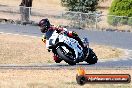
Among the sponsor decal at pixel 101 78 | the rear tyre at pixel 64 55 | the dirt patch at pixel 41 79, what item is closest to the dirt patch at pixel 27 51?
the dirt patch at pixel 41 79

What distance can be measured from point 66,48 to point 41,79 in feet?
19.5

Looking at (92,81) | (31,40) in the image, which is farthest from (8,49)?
(92,81)

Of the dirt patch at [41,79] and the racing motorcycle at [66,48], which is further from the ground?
the racing motorcycle at [66,48]

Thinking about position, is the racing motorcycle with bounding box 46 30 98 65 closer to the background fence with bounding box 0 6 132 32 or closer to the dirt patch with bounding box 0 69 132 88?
the dirt patch with bounding box 0 69 132 88

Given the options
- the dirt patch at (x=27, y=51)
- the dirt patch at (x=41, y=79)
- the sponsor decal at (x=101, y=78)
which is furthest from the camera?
the dirt patch at (x=27, y=51)

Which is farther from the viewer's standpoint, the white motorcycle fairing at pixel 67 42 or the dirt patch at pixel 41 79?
the dirt patch at pixel 41 79

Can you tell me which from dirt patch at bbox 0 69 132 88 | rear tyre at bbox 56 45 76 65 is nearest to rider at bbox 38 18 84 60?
rear tyre at bbox 56 45 76 65

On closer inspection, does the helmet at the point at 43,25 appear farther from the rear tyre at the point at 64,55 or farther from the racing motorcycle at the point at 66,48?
the rear tyre at the point at 64,55

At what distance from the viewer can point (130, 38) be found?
38.7 metres

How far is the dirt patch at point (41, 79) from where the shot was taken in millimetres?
15180

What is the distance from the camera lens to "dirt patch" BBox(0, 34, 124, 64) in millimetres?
25888

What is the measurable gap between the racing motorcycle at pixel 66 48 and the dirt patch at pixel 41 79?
372 centimetres

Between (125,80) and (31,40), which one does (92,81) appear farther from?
(31,40)

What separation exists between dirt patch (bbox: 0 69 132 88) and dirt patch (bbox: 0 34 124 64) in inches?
216
